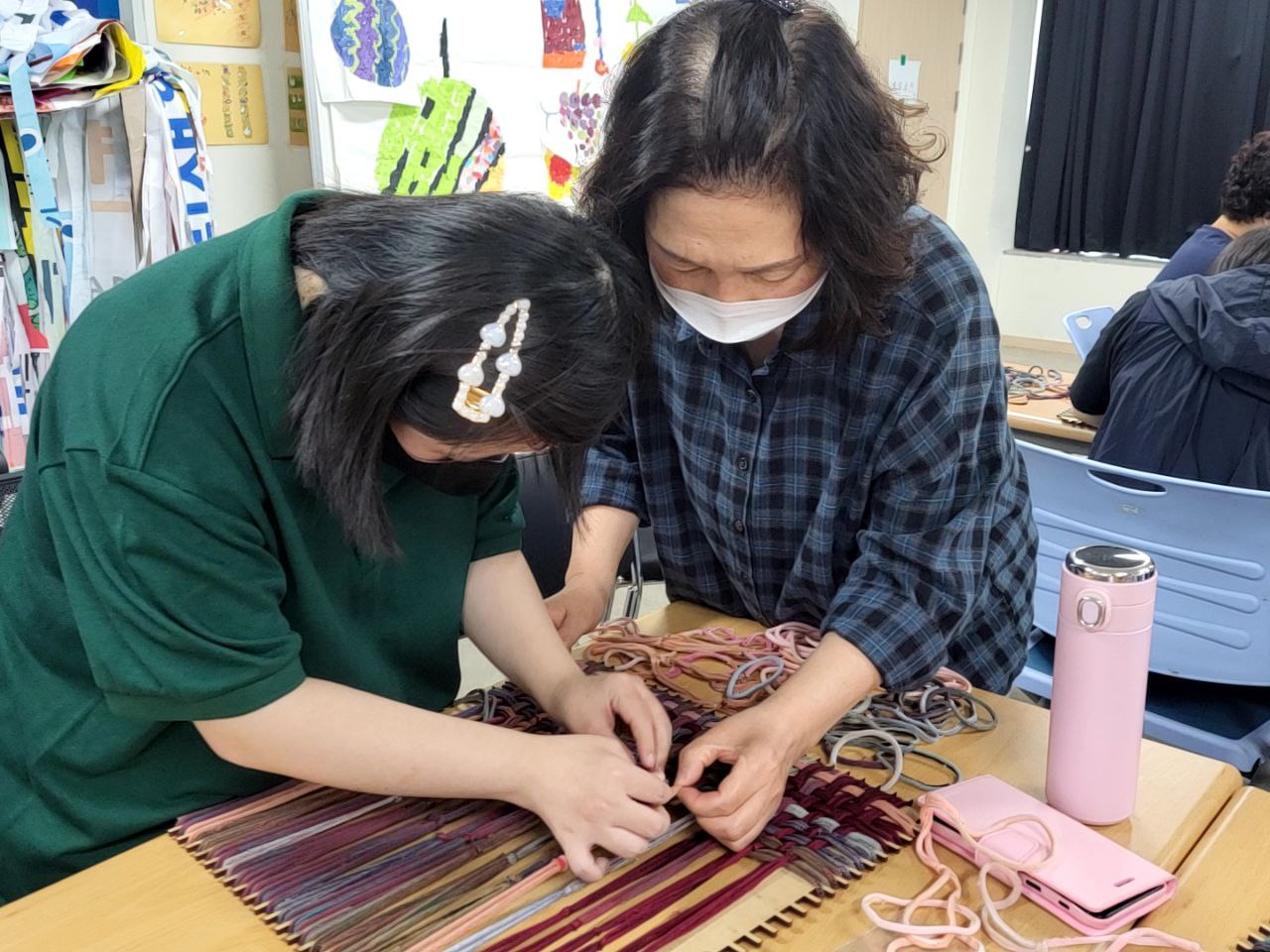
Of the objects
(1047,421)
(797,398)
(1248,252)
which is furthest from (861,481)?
(1047,421)

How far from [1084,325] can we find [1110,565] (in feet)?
8.44

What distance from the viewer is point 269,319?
87cm

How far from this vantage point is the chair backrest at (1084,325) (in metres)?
3.24

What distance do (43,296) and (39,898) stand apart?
177 cm

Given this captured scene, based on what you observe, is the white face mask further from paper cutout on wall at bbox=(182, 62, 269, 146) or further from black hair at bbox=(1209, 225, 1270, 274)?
paper cutout on wall at bbox=(182, 62, 269, 146)

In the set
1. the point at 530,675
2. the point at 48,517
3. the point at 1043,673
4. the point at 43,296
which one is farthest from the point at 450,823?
the point at 43,296

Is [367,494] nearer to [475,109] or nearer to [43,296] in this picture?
[43,296]

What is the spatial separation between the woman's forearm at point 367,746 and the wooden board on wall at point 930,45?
3981mm

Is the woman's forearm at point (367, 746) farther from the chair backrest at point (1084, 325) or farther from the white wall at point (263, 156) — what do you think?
the chair backrest at point (1084, 325)

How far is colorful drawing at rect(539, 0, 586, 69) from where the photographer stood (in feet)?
10.1

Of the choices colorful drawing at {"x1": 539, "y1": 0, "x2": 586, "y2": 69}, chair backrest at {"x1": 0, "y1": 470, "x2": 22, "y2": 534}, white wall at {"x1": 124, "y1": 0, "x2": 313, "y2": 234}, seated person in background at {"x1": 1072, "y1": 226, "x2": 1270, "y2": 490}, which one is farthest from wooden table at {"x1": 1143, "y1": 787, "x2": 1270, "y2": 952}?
colorful drawing at {"x1": 539, "y1": 0, "x2": 586, "y2": 69}

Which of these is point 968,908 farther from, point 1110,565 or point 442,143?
point 442,143

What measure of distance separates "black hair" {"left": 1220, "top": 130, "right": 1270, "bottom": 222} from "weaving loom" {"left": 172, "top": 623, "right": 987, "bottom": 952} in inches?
105

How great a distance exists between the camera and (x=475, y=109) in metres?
2.95
